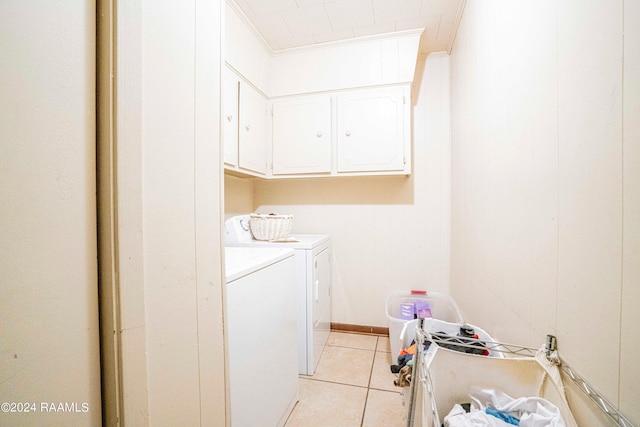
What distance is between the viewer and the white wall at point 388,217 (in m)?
2.19

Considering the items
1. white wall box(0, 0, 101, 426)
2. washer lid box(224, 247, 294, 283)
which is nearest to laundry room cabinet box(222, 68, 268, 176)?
washer lid box(224, 247, 294, 283)

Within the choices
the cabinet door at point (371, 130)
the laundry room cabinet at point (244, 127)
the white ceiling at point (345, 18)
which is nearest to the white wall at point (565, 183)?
the white ceiling at point (345, 18)

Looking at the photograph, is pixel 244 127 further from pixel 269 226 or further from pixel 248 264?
pixel 248 264

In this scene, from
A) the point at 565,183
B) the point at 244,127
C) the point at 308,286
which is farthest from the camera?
the point at 244,127

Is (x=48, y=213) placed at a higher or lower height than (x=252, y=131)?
lower

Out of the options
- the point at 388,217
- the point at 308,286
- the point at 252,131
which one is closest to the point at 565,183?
the point at 308,286

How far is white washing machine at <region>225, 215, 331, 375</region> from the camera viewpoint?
168 centimetres

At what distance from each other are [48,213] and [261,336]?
837 millimetres

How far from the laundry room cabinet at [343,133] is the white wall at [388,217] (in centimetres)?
31

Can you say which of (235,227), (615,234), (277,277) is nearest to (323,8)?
(235,227)

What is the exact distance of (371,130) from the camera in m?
2.01

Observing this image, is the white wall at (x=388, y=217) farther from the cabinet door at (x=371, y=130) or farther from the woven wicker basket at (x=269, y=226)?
the woven wicker basket at (x=269, y=226)

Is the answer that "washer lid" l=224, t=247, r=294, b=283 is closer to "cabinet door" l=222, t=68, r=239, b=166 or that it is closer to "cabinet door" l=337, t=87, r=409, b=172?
"cabinet door" l=222, t=68, r=239, b=166

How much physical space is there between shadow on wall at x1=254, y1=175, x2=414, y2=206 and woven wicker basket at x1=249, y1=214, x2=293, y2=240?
53 cm
